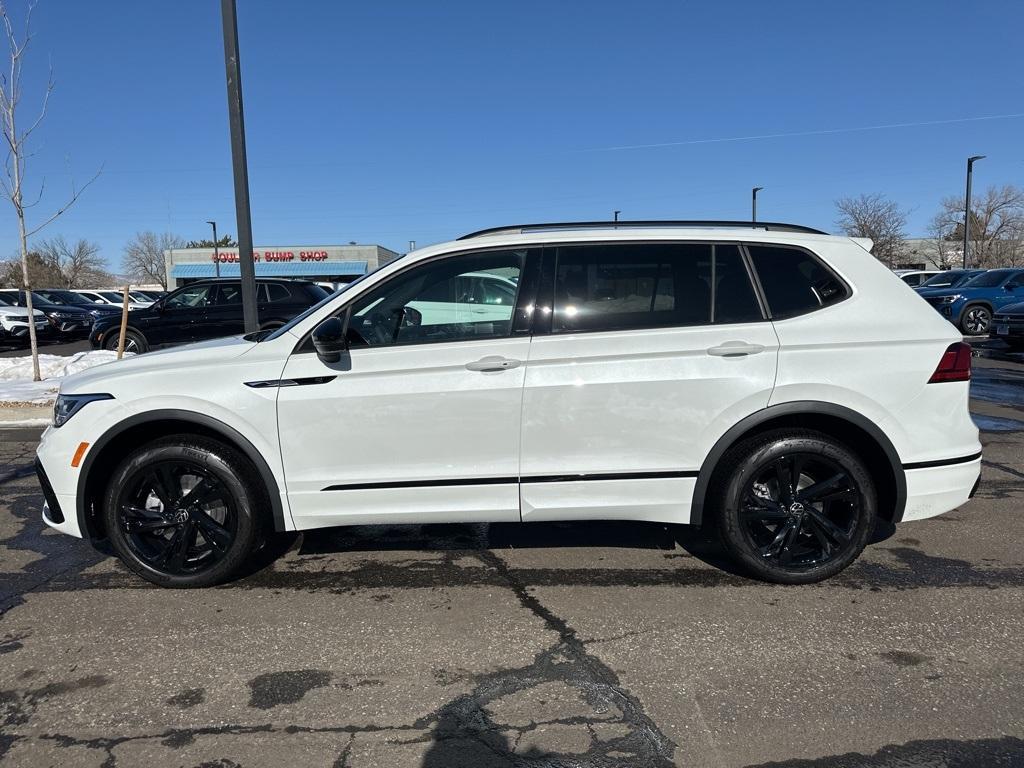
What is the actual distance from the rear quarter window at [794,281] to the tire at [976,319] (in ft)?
56.2

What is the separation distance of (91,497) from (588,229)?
3.01 metres

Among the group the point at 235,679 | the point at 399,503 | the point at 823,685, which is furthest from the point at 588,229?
the point at 235,679

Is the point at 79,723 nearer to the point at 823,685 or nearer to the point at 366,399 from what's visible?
the point at 366,399

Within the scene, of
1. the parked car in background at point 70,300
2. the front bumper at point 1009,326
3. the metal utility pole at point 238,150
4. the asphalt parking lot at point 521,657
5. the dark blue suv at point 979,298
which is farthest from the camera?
the parked car in background at point 70,300

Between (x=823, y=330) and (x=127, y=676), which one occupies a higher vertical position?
(x=823, y=330)

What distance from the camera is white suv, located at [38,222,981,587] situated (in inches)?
139

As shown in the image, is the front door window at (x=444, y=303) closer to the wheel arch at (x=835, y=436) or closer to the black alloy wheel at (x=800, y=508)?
the wheel arch at (x=835, y=436)

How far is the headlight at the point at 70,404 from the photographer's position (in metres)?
3.65

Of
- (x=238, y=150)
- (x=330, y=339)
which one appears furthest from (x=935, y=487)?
(x=238, y=150)

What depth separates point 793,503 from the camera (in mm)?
3668

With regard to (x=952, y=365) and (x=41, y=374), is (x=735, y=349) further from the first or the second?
(x=41, y=374)

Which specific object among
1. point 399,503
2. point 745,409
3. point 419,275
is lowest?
point 399,503

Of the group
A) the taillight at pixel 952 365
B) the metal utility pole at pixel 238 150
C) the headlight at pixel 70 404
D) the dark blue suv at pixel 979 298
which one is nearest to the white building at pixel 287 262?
the dark blue suv at pixel 979 298

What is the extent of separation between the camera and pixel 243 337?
424 cm
